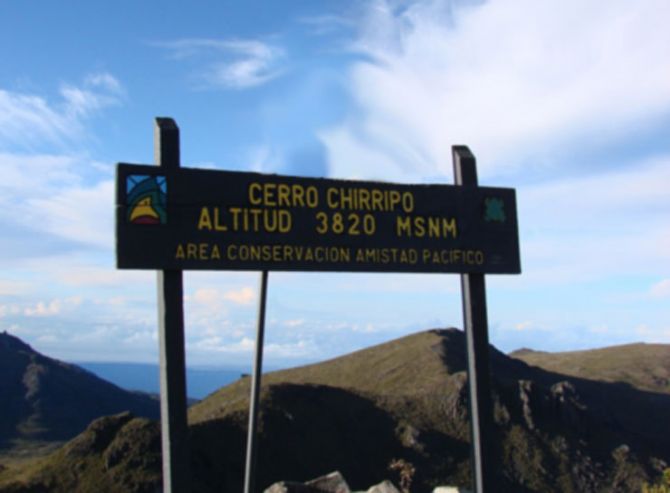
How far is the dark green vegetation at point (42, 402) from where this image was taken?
473 ft

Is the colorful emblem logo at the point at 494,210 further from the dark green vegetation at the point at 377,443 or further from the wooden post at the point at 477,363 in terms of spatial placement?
the dark green vegetation at the point at 377,443

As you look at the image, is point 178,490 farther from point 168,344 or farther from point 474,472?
point 474,472

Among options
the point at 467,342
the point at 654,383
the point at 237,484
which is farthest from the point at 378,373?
the point at 467,342

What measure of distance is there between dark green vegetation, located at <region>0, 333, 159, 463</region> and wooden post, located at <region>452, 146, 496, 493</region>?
128m

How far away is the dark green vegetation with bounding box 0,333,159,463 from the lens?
473 ft

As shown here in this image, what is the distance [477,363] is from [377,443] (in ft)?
161

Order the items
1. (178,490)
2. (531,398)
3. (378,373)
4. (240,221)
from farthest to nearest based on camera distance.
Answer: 1. (378,373)
2. (531,398)
3. (240,221)
4. (178,490)

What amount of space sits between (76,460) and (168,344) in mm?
39773

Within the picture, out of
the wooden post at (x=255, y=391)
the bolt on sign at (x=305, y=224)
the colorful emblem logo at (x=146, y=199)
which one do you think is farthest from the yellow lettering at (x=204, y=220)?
the wooden post at (x=255, y=391)

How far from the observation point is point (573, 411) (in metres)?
67.9

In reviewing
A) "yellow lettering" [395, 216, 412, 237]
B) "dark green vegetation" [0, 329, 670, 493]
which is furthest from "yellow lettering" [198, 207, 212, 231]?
"dark green vegetation" [0, 329, 670, 493]

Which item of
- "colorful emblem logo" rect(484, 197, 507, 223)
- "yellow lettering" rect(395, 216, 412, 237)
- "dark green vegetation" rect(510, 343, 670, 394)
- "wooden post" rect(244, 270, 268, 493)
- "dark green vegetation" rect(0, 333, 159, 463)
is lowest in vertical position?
"dark green vegetation" rect(0, 333, 159, 463)

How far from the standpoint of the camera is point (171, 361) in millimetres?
9000

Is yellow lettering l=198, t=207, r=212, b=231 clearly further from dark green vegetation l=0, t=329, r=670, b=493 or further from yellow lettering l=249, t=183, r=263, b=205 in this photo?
dark green vegetation l=0, t=329, r=670, b=493
